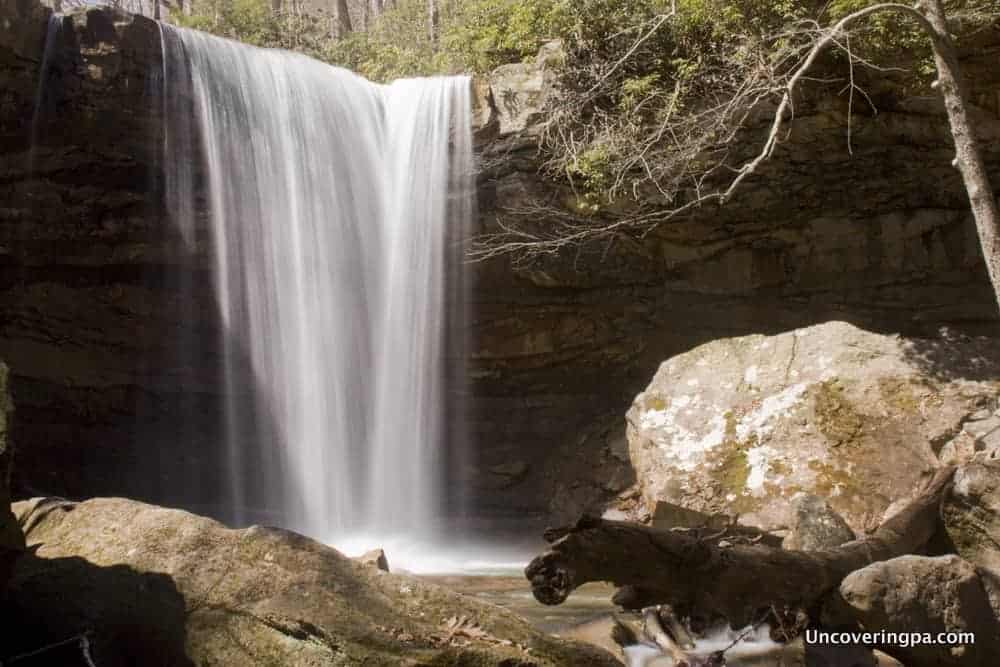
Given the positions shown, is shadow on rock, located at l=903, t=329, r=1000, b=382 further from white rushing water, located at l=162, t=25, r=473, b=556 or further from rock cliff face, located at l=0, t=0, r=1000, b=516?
white rushing water, located at l=162, t=25, r=473, b=556

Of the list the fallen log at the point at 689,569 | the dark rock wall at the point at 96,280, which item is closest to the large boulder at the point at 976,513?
the fallen log at the point at 689,569

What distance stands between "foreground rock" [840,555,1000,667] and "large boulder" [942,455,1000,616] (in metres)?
0.93

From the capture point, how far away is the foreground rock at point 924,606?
420 centimetres

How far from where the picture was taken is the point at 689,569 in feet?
12.9

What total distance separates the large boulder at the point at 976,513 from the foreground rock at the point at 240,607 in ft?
11.2

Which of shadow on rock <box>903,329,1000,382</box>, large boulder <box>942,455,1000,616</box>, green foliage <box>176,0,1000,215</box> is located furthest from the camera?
green foliage <box>176,0,1000,215</box>

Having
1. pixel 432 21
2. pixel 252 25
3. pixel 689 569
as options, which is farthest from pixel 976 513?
pixel 432 21

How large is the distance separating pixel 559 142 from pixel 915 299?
245 inches

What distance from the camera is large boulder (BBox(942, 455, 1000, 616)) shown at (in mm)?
5242

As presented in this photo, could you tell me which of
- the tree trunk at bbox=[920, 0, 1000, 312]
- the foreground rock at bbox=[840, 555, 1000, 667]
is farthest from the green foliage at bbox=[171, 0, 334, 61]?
the foreground rock at bbox=[840, 555, 1000, 667]

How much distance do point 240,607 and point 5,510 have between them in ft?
3.05

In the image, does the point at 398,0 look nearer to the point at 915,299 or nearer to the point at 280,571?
the point at 915,299

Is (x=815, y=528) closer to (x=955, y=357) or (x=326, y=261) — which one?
(x=955, y=357)

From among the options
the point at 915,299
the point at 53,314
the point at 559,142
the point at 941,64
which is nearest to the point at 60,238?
the point at 53,314
